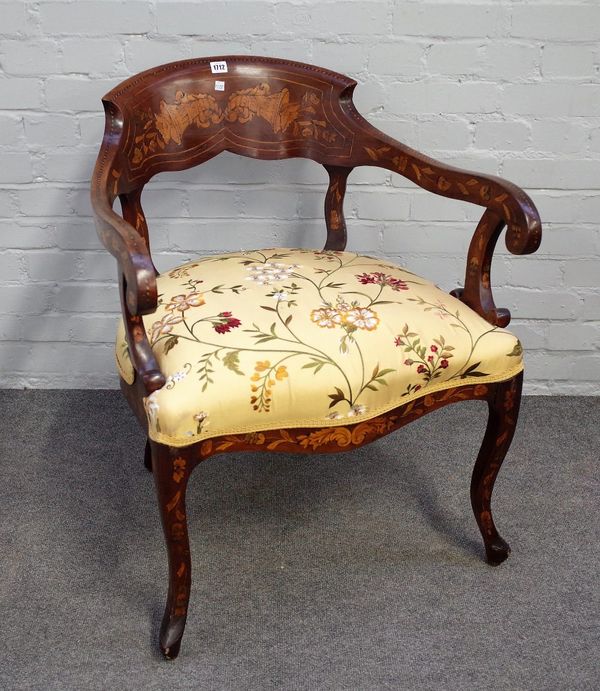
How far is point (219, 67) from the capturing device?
136 cm

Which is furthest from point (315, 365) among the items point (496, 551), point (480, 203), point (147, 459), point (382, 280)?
point (147, 459)

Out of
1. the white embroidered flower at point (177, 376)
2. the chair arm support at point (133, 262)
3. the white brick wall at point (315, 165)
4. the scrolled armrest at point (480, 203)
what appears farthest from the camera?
the white brick wall at point (315, 165)

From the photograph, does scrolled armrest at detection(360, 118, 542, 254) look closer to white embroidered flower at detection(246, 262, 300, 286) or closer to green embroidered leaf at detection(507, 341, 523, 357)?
green embroidered leaf at detection(507, 341, 523, 357)

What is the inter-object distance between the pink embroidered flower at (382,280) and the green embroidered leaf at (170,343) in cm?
31

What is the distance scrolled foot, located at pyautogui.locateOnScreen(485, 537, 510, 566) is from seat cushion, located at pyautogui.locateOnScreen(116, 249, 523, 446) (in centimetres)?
32

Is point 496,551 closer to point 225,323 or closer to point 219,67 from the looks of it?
point 225,323

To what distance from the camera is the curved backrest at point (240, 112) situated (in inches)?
52.0

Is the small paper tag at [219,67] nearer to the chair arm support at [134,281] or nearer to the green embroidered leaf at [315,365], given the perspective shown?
the chair arm support at [134,281]

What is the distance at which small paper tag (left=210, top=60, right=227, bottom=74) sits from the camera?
1.36 metres

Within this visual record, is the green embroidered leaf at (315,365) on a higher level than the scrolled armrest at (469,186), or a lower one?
lower

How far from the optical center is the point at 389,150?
1.36m

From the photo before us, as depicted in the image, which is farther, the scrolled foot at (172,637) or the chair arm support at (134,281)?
the scrolled foot at (172,637)

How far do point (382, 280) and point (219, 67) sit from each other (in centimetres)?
47

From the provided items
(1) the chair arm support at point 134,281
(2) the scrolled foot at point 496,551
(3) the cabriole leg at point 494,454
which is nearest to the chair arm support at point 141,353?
(1) the chair arm support at point 134,281
